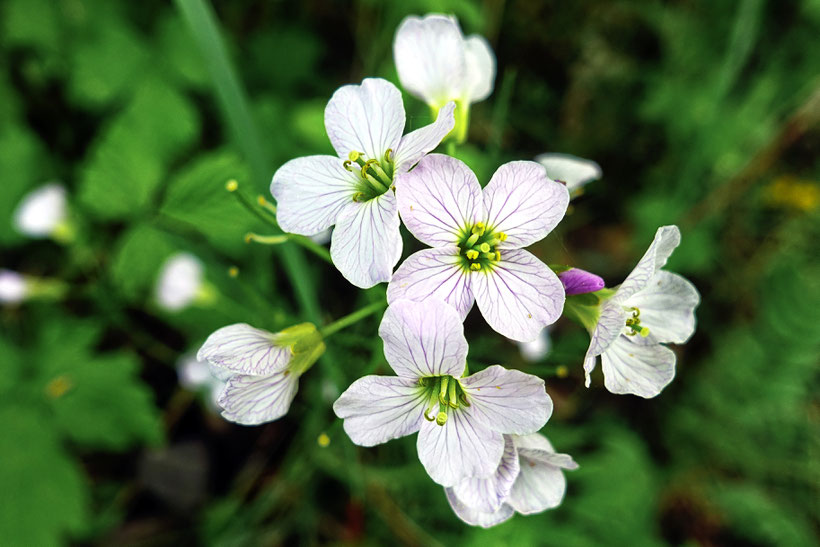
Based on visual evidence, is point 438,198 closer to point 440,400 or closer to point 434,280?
point 434,280

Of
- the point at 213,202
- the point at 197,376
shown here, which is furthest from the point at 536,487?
the point at 197,376

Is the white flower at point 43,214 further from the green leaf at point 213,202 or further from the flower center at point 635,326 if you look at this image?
the flower center at point 635,326

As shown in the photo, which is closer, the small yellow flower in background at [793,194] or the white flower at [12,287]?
the white flower at [12,287]

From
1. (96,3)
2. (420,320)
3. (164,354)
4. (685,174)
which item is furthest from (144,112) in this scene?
(685,174)

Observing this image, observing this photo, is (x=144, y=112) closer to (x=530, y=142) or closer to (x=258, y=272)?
(x=258, y=272)

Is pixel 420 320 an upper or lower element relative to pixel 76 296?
upper

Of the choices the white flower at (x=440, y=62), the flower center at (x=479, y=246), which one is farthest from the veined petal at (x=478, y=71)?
the flower center at (x=479, y=246)
